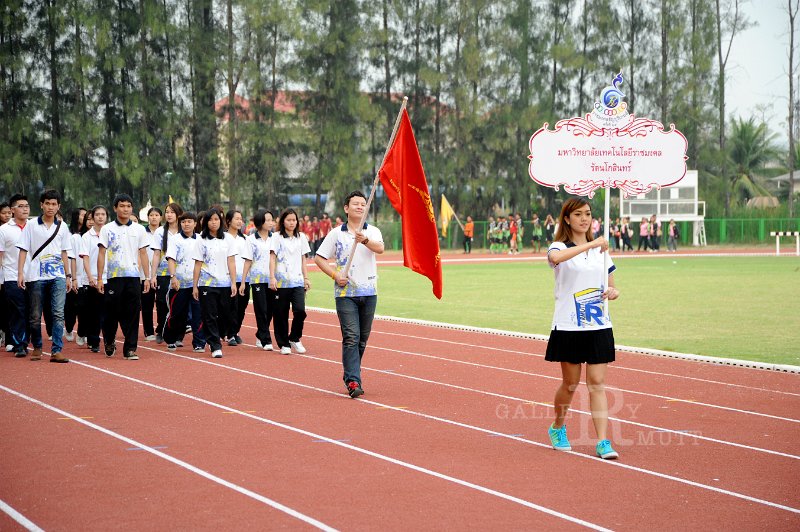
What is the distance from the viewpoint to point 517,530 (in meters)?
5.77

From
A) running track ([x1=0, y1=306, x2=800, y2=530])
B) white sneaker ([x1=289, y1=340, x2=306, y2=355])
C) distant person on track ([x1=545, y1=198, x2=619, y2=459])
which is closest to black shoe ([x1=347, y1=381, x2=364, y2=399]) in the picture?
running track ([x1=0, y1=306, x2=800, y2=530])

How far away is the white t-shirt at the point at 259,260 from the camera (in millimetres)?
14883

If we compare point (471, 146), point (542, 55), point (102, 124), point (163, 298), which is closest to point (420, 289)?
point (163, 298)

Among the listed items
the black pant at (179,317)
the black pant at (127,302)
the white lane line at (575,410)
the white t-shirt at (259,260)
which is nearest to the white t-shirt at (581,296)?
the white lane line at (575,410)

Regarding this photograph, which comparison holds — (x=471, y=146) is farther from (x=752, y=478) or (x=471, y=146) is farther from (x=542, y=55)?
(x=752, y=478)

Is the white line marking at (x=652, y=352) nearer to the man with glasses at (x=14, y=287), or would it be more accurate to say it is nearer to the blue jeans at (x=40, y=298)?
the blue jeans at (x=40, y=298)

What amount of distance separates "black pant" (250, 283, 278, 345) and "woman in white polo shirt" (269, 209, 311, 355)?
375mm

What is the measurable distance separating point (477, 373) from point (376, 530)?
641 cm

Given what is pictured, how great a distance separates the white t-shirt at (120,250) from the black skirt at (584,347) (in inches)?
284

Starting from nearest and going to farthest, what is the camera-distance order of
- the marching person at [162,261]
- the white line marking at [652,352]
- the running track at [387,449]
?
the running track at [387,449] → the white line marking at [652,352] → the marching person at [162,261]

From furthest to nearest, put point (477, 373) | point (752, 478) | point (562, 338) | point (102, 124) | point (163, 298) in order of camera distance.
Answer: point (102, 124)
point (163, 298)
point (477, 373)
point (562, 338)
point (752, 478)

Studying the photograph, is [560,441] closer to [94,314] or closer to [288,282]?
[288,282]

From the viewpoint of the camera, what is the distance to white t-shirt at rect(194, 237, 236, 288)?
14406 millimetres

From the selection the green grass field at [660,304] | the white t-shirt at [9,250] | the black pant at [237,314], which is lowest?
the green grass field at [660,304]
